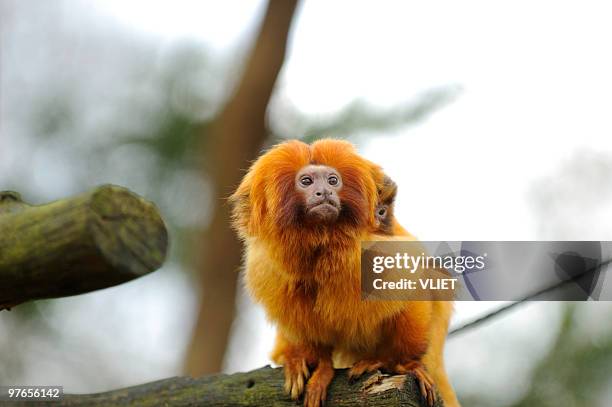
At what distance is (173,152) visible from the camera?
297 inches

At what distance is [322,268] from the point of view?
320 cm

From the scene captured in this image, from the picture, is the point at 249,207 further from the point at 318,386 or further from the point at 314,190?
the point at 318,386

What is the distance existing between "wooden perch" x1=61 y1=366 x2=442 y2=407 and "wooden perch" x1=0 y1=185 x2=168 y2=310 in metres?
1.02

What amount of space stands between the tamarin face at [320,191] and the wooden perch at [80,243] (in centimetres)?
122

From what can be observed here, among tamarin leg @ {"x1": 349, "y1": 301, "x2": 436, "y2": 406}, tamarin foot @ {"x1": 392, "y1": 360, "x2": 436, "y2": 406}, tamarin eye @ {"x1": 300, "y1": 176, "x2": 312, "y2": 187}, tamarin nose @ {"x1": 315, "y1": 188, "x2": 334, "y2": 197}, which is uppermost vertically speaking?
tamarin eye @ {"x1": 300, "y1": 176, "x2": 312, "y2": 187}

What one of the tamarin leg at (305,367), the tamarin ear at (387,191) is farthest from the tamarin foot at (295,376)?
the tamarin ear at (387,191)

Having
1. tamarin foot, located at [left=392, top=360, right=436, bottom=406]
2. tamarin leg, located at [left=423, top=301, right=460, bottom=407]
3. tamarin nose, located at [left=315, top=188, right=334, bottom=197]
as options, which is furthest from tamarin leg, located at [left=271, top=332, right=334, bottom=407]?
tamarin nose, located at [left=315, top=188, right=334, bottom=197]

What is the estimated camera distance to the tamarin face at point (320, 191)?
10.1 feet

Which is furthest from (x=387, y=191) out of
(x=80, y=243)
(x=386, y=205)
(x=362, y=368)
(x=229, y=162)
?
(x=229, y=162)

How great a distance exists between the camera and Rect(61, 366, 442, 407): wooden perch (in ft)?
9.23

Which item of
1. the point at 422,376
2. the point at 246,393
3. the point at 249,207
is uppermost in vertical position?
the point at 249,207

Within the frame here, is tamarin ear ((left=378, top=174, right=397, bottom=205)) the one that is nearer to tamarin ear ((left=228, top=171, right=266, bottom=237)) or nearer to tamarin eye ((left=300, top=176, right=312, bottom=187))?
tamarin eye ((left=300, top=176, right=312, bottom=187))

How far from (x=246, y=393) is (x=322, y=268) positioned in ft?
1.95

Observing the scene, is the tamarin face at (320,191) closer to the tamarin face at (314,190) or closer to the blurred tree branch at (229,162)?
the tamarin face at (314,190)
